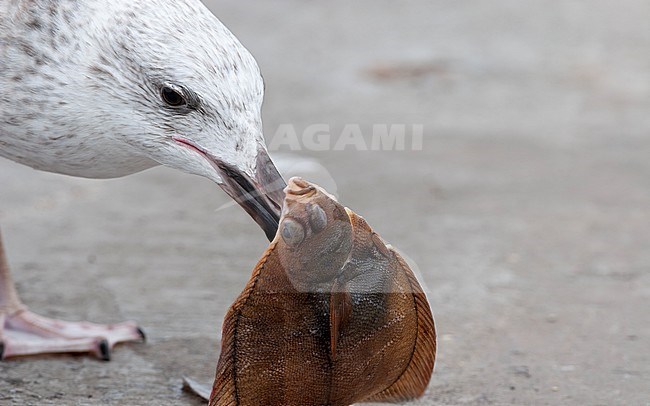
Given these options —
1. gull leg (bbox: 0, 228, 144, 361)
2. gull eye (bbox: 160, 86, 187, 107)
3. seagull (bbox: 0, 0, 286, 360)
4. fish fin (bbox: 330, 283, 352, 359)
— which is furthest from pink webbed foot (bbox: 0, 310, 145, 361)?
fish fin (bbox: 330, 283, 352, 359)

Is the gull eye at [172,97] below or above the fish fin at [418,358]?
above

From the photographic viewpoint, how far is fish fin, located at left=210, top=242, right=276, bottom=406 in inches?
93.1

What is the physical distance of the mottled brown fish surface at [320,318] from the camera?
231 cm

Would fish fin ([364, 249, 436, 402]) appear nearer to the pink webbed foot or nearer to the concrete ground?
the concrete ground

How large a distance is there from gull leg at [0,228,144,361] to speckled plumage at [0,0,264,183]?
0.85 m

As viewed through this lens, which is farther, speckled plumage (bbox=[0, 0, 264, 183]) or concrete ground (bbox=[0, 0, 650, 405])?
concrete ground (bbox=[0, 0, 650, 405])

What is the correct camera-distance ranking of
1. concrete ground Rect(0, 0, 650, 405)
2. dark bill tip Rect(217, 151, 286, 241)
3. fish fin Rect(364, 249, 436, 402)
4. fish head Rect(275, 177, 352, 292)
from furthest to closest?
concrete ground Rect(0, 0, 650, 405) < dark bill tip Rect(217, 151, 286, 241) < fish fin Rect(364, 249, 436, 402) < fish head Rect(275, 177, 352, 292)

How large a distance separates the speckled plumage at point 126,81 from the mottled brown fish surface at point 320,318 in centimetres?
44

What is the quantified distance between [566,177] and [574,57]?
244 cm

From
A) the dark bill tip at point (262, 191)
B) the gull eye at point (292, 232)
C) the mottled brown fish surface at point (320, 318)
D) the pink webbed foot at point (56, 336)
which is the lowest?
the pink webbed foot at point (56, 336)

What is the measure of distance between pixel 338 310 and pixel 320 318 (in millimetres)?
67

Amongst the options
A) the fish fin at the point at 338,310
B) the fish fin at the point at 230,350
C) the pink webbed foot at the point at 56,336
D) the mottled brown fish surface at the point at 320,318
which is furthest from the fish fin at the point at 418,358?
the pink webbed foot at the point at 56,336

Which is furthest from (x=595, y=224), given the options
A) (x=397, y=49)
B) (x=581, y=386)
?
(x=397, y=49)

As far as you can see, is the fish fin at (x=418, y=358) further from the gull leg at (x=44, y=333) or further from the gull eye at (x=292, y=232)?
the gull leg at (x=44, y=333)
